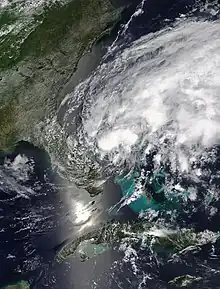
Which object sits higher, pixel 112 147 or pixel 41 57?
pixel 41 57

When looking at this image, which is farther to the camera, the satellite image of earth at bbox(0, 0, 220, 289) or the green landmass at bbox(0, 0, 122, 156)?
the green landmass at bbox(0, 0, 122, 156)

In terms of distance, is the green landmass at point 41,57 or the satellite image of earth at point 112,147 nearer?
the satellite image of earth at point 112,147

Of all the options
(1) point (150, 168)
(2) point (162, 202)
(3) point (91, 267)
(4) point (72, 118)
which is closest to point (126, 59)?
(4) point (72, 118)

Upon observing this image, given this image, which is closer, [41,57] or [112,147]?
[112,147]

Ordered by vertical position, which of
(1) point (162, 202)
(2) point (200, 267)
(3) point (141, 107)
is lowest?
(2) point (200, 267)

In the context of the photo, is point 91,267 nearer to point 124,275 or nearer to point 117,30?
point 124,275

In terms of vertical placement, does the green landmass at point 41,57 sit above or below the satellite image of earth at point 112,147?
above

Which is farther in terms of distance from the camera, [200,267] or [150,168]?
[150,168]

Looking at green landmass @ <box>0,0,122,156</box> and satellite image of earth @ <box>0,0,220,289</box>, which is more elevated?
green landmass @ <box>0,0,122,156</box>
